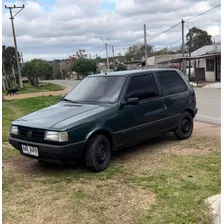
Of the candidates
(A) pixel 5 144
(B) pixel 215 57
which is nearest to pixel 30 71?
(B) pixel 215 57

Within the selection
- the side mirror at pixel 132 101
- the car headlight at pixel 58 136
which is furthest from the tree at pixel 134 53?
the car headlight at pixel 58 136

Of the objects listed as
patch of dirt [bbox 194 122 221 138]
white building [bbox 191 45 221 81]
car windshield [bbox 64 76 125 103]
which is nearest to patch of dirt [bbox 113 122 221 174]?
patch of dirt [bbox 194 122 221 138]

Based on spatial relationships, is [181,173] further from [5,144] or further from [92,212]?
[5,144]

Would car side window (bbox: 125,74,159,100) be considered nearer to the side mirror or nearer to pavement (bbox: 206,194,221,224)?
the side mirror

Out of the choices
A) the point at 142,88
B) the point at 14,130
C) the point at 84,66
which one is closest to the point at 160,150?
the point at 142,88

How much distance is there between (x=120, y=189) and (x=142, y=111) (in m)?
1.98

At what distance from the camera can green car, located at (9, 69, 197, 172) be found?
16.3 ft

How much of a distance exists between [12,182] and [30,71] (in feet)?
135

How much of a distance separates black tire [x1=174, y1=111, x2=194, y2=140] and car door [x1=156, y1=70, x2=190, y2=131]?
0.55 ft

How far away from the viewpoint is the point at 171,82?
23.1 ft

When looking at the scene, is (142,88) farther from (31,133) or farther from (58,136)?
(31,133)

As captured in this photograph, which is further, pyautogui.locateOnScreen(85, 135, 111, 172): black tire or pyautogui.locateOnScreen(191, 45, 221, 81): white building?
pyautogui.locateOnScreen(191, 45, 221, 81): white building

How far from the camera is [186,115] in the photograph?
7.32 metres

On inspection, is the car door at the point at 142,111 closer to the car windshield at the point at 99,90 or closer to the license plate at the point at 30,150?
the car windshield at the point at 99,90
